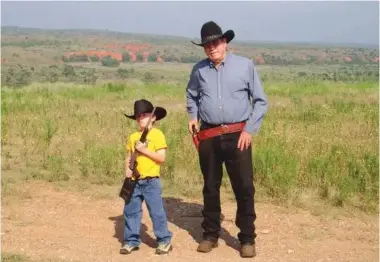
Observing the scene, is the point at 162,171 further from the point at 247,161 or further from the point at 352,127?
the point at 352,127

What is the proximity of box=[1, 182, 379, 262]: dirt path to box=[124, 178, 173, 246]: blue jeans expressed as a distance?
6.8 inches

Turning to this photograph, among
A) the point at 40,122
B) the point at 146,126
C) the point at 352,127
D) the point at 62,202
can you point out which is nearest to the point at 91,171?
the point at 62,202

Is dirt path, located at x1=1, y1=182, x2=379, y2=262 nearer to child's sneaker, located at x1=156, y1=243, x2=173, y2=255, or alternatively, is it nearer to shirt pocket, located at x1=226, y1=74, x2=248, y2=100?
child's sneaker, located at x1=156, y1=243, x2=173, y2=255

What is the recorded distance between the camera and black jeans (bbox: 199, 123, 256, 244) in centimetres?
466

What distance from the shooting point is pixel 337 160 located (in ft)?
24.3

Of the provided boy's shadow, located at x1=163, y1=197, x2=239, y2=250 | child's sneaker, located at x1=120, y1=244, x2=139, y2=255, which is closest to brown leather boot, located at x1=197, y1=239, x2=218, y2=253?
boy's shadow, located at x1=163, y1=197, x2=239, y2=250

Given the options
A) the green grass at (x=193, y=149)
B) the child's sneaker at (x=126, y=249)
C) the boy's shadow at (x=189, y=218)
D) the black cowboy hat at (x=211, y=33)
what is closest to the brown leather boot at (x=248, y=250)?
the boy's shadow at (x=189, y=218)

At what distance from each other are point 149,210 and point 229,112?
1.12 metres

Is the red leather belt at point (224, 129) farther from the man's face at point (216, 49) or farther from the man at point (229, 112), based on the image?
the man's face at point (216, 49)

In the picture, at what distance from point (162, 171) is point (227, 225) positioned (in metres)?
2.11

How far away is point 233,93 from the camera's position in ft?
15.1

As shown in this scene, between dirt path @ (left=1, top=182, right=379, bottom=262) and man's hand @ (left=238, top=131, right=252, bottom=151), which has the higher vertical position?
man's hand @ (left=238, top=131, right=252, bottom=151)

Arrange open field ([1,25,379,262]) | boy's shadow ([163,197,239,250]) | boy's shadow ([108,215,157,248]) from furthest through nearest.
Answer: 1. boy's shadow ([163,197,239,250])
2. boy's shadow ([108,215,157,248])
3. open field ([1,25,379,262])

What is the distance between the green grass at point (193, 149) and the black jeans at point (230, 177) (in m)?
1.58
